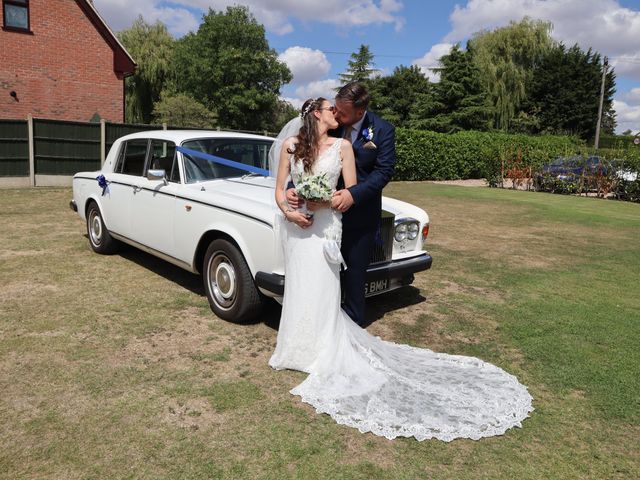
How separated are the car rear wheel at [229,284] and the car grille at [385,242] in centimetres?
115

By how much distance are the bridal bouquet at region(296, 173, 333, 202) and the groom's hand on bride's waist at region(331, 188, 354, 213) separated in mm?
45

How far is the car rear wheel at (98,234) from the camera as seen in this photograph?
6.74 meters

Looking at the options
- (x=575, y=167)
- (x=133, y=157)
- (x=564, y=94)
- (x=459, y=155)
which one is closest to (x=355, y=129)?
(x=133, y=157)

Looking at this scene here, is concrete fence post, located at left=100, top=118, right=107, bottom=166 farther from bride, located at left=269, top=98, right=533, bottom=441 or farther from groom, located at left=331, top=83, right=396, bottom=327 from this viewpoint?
groom, located at left=331, top=83, right=396, bottom=327

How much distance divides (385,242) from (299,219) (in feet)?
4.55

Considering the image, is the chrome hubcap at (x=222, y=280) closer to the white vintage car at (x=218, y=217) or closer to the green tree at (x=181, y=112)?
the white vintage car at (x=218, y=217)

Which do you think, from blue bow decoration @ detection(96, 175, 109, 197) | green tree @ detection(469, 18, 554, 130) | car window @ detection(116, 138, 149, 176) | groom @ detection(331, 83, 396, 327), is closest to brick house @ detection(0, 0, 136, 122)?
blue bow decoration @ detection(96, 175, 109, 197)

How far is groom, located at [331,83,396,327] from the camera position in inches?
142

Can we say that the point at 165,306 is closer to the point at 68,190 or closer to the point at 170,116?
the point at 68,190

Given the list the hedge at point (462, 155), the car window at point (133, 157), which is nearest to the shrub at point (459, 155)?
the hedge at point (462, 155)

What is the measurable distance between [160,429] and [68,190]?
1292cm

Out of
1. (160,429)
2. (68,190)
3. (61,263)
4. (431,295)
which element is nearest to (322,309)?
(160,429)

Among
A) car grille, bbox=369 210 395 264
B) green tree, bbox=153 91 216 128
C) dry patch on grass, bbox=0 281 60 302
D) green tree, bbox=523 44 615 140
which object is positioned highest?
green tree, bbox=523 44 615 140

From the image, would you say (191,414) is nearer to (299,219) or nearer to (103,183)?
(299,219)
